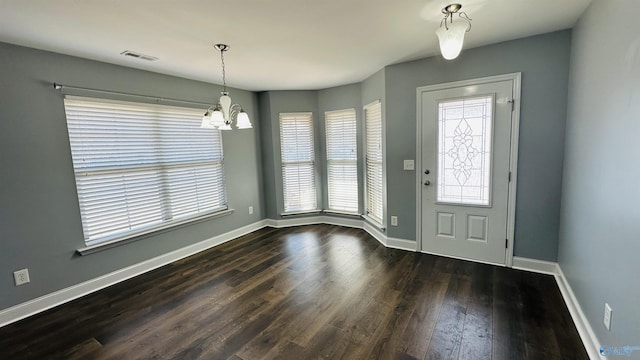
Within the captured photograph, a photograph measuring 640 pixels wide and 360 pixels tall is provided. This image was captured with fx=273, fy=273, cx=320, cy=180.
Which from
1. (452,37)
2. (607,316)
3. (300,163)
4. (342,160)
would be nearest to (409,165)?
(342,160)

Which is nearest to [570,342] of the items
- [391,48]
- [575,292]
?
[575,292]

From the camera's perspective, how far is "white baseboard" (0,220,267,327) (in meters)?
2.36

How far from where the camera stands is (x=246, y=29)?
2.19 metres

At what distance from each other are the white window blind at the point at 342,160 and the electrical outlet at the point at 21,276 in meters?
3.74

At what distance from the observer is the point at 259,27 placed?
2.16 meters

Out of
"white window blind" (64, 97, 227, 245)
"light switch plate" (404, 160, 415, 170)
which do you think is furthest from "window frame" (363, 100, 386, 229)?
"white window blind" (64, 97, 227, 245)

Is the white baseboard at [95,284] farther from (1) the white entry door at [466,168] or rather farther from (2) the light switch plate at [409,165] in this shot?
(1) the white entry door at [466,168]

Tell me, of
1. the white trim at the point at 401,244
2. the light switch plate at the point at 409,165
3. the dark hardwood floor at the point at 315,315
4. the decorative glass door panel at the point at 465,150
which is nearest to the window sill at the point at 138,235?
the dark hardwood floor at the point at 315,315

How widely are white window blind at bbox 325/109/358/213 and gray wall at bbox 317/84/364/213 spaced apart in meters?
0.07

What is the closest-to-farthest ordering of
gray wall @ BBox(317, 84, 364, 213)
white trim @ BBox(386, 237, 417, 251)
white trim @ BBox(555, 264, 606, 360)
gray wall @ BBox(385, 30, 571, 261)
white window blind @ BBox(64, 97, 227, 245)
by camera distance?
white trim @ BBox(555, 264, 606, 360)
gray wall @ BBox(385, 30, 571, 261)
white window blind @ BBox(64, 97, 227, 245)
white trim @ BBox(386, 237, 417, 251)
gray wall @ BBox(317, 84, 364, 213)

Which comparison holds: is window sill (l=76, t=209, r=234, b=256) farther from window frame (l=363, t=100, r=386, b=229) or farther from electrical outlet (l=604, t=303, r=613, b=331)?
electrical outlet (l=604, t=303, r=613, b=331)

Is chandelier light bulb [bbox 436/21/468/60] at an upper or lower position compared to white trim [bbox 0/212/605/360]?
upper

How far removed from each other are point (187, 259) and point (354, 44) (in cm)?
325

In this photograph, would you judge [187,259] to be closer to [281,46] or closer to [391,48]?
[281,46]
